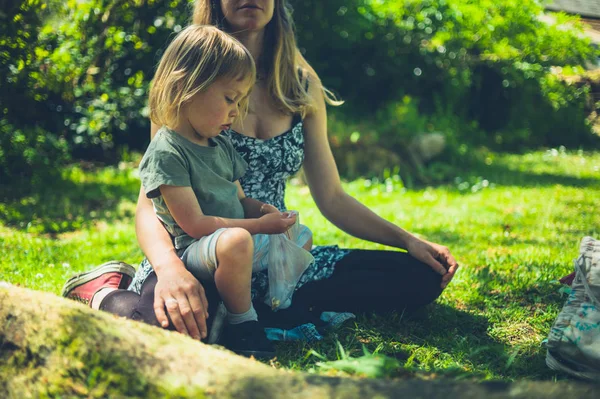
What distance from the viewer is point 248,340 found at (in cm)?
230

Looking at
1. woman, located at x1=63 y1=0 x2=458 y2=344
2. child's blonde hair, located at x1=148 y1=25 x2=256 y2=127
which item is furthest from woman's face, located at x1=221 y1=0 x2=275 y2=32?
child's blonde hair, located at x1=148 y1=25 x2=256 y2=127

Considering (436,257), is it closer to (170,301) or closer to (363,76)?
(170,301)

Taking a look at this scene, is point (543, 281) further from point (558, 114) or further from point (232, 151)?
point (558, 114)

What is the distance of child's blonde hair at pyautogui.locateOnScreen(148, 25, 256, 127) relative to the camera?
2334mm

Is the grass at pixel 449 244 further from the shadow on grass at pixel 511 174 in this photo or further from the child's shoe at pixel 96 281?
the child's shoe at pixel 96 281

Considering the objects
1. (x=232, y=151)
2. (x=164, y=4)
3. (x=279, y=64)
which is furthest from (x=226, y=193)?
(x=164, y=4)

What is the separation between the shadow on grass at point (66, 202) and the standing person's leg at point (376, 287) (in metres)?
2.70

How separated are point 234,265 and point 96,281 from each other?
0.82 metres

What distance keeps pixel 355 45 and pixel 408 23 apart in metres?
0.79

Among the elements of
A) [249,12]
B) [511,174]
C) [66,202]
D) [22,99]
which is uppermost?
[249,12]

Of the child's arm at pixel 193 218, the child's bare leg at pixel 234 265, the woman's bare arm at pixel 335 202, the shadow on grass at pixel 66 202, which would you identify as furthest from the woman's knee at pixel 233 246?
the shadow on grass at pixel 66 202

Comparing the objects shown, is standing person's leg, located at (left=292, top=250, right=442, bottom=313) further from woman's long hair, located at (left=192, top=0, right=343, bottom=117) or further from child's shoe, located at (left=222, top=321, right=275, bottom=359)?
woman's long hair, located at (left=192, top=0, right=343, bottom=117)

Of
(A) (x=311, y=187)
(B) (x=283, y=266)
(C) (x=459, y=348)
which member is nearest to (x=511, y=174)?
(A) (x=311, y=187)

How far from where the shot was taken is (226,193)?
2475 millimetres
